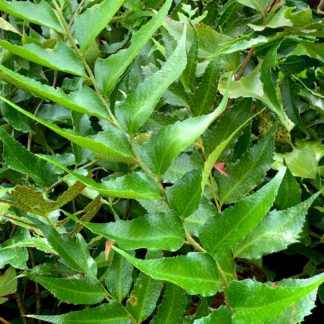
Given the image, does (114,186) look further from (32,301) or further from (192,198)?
(32,301)

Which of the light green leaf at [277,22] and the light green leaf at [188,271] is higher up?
the light green leaf at [277,22]

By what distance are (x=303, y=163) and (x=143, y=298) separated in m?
0.20

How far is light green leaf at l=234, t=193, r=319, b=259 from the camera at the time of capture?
42cm

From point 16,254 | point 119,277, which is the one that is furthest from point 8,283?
point 119,277

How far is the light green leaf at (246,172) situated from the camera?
465mm

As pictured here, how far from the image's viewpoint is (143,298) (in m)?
0.46

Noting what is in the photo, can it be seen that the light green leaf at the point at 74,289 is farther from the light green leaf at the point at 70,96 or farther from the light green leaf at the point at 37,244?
the light green leaf at the point at 70,96

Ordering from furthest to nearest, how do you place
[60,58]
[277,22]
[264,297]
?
[277,22]
[60,58]
[264,297]

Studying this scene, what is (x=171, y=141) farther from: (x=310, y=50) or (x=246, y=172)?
(x=310, y=50)

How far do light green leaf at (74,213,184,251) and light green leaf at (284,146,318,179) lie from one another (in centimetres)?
18

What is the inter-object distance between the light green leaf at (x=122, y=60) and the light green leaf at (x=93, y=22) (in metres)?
0.02

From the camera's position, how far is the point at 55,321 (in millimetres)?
445

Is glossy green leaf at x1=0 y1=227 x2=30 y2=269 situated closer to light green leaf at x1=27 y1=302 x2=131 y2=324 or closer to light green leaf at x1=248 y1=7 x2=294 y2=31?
light green leaf at x1=27 y1=302 x2=131 y2=324

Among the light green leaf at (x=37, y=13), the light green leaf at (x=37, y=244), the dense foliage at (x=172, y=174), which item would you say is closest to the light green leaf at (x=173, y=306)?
the dense foliage at (x=172, y=174)
